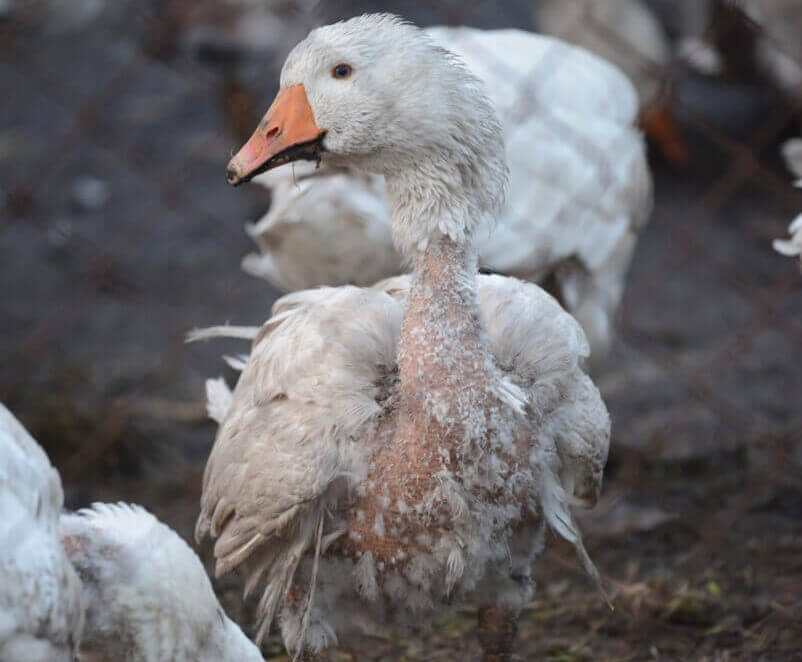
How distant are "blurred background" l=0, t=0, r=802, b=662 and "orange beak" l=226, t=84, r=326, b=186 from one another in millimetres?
308

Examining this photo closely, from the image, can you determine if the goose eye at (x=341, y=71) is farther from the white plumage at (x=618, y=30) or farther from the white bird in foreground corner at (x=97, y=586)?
the white plumage at (x=618, y=30)

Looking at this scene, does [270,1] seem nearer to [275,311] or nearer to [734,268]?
[734,268]

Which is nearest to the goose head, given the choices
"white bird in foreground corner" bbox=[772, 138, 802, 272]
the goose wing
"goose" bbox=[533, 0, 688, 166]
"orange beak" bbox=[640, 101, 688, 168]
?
the goose wing

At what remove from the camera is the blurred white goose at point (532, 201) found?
2643 millimetres

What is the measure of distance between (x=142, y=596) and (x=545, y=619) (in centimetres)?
116

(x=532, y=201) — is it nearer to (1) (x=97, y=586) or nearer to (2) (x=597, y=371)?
(2) (x=597, y=371)

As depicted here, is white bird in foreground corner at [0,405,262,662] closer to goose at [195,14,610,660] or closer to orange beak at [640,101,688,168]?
goose at [195,14,610,660]

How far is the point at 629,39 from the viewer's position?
15.4ft

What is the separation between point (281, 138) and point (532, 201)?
100 cm

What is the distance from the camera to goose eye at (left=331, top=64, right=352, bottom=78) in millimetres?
1917

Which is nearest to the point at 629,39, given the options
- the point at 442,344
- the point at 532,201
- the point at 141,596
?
the point at 532,201

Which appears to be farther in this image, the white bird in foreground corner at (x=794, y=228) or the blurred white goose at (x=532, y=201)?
the blurred white goose at (x=532, y=201)

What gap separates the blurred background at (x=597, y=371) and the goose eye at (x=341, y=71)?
1.01 feet

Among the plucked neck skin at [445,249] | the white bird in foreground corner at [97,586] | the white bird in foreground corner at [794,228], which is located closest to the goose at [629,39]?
the white bird in foreground corner at [794,228]
